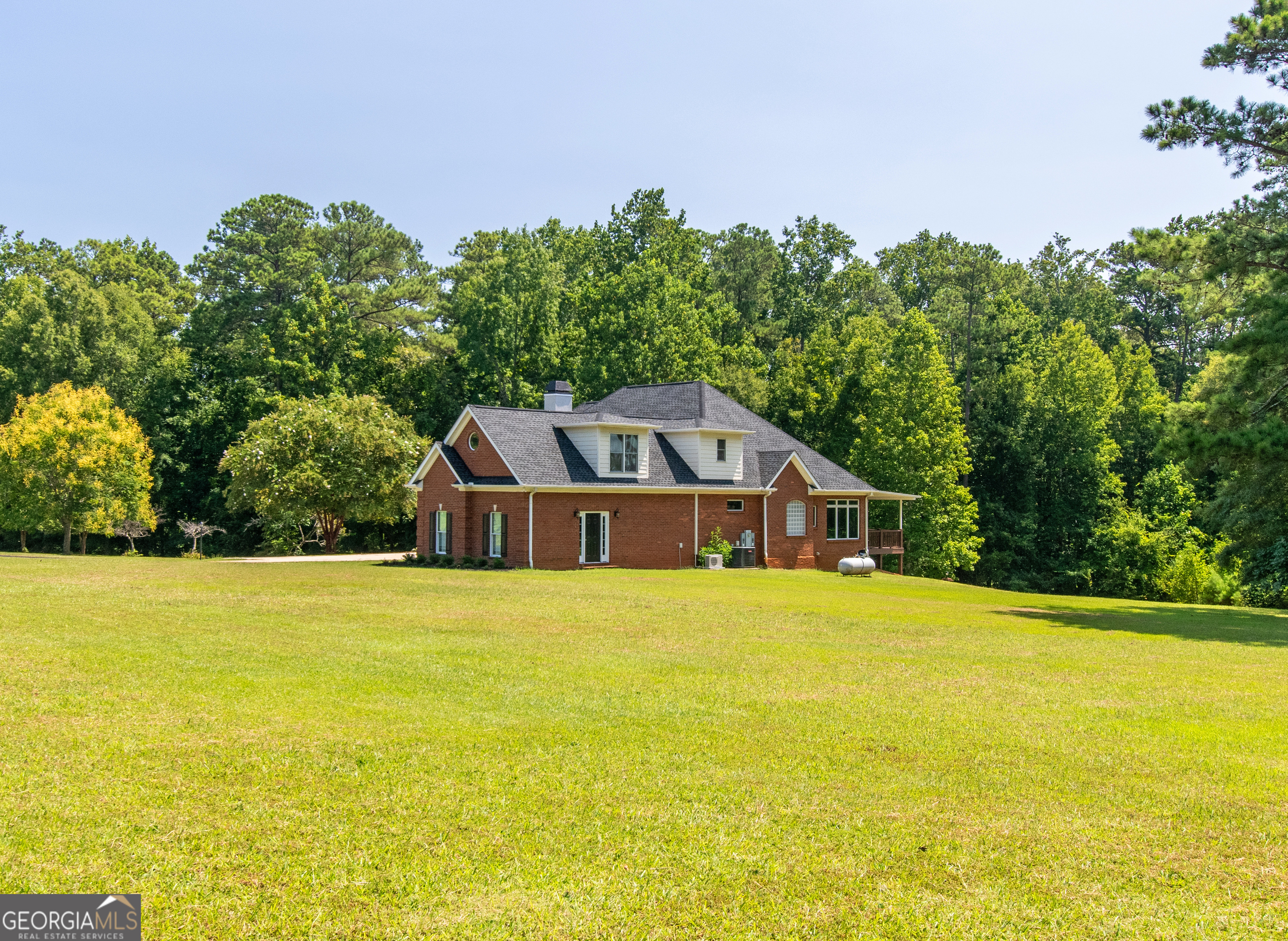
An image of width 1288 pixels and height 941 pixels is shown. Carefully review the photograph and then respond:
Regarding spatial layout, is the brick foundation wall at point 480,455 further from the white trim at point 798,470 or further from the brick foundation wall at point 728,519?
the white trim at point 798,470

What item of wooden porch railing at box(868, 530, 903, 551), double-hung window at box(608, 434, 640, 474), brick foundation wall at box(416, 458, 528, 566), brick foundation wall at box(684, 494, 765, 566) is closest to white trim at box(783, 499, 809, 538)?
brick foundation wall at box(684, 494, 765, 566)

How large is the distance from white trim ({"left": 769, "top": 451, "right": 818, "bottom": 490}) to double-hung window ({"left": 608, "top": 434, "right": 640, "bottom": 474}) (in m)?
5.72

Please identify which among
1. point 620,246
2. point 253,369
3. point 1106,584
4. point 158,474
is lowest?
point 1106,584

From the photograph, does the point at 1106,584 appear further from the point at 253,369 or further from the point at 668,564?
the point at 253,369

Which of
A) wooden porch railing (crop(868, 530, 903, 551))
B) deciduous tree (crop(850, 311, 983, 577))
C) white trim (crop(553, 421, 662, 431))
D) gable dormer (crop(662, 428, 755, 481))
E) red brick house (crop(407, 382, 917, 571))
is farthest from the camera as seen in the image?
deciduous tree (crop(850, 311, 983, 577))

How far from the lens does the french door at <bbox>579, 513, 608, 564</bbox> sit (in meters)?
37.0

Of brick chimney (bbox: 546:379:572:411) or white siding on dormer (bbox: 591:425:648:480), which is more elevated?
brick chimney (bbox: 546:379:572:411)

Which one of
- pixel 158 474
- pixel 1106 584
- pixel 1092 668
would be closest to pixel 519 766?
Result: pixel 1092 668

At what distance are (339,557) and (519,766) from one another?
1304 inches

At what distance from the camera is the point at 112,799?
7.59 m

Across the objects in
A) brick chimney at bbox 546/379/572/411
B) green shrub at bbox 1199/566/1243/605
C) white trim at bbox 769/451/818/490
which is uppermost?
brick chimney at bbox 546/379/572/411

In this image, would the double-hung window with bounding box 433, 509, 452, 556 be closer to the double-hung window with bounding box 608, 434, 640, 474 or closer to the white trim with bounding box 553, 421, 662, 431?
the white trim with bounding box 553, 421, 662, 431

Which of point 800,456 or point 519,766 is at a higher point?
point 800,456

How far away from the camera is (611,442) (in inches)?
1505
